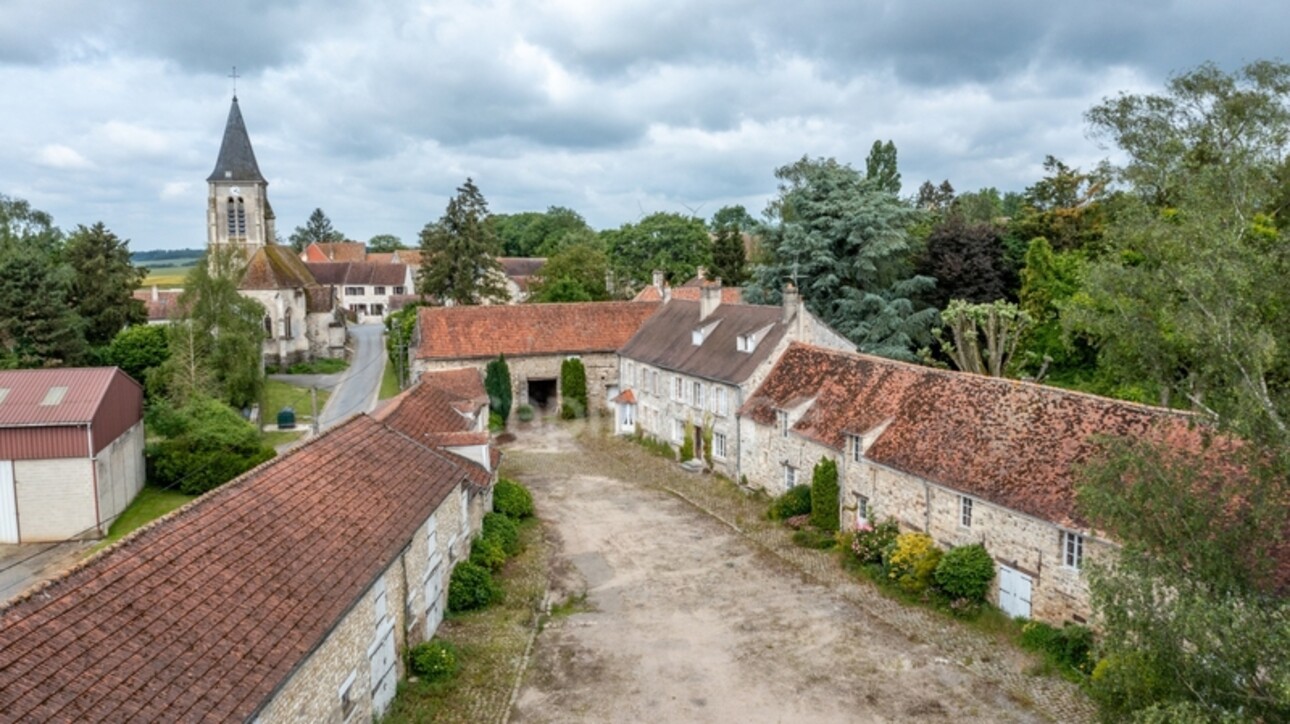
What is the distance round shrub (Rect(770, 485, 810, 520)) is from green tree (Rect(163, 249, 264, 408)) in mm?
23927

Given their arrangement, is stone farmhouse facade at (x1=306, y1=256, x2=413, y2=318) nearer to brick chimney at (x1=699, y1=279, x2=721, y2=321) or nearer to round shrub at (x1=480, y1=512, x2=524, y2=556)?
brick chimney at (x1=699, y1=279, x2=721, y2=321)

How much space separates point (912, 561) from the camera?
75.0ft

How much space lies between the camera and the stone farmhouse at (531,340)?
47.4 meters

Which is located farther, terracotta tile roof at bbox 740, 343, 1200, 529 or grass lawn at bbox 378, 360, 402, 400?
grass lawn at bbox 378, 360, 402, 400

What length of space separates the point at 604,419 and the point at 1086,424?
29337 mm

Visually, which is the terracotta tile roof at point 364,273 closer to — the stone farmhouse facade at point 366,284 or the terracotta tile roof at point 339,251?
the stone farmhouse facade at point 366,284

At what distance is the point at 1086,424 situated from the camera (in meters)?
21.4

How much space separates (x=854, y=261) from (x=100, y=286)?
40.2m

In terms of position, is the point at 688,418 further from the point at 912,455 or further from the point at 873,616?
the point at 873,616

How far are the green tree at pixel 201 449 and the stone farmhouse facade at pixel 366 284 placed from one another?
70.7 metres

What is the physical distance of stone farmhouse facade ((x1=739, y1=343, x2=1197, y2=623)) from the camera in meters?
19.7

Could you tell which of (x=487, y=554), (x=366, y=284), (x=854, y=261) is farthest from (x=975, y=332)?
(x=366, y=284)

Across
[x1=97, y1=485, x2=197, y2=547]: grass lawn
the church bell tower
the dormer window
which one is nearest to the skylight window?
[x1=97, y1=485, x2=197, y2=547]: grass lawn

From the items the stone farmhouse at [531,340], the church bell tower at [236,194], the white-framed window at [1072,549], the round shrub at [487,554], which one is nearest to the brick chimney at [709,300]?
the stone farmhouse at [531,340]
